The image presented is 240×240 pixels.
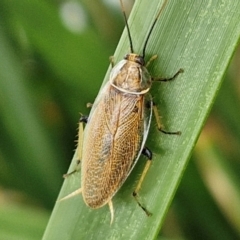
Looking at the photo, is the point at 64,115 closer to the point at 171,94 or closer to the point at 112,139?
the point at 112,139

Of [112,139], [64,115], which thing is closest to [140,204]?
[112,139]

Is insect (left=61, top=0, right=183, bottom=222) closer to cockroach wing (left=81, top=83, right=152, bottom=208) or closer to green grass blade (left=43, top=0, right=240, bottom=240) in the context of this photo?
cockroach wing (left=81, top=83, right=152, bottom=208)

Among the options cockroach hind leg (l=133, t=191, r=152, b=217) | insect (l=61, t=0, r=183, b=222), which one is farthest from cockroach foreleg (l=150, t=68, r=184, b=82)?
cockroach hind leg (l=133, t=191, r=152, b=217)

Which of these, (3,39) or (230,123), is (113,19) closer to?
(3,39)

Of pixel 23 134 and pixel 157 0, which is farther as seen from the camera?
pixel 23 134

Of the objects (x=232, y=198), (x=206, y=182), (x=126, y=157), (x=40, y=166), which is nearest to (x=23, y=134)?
(x=40, y=166)

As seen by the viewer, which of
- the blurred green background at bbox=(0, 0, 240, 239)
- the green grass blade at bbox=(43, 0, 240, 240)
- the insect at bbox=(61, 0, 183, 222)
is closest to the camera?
the green grass blade at bbox=(43, 0, 240, 240)
